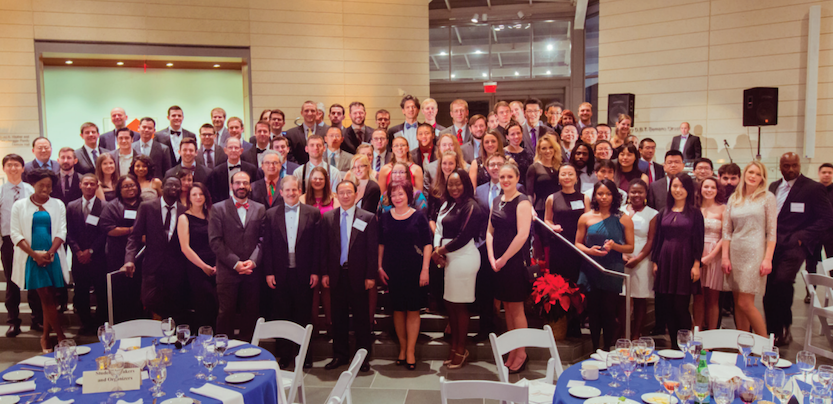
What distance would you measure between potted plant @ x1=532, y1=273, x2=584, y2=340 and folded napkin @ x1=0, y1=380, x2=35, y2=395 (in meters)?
3.69

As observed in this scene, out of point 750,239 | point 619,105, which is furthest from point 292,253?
point 619,105

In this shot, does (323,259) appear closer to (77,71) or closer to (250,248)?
(250,248)

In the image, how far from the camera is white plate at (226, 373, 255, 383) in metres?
2.81

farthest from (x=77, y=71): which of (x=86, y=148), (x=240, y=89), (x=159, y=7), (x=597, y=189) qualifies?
(x=597, y=189)

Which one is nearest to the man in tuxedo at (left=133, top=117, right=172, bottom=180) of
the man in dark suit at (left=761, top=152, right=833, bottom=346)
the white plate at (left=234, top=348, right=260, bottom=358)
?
the white plate at (left=234, top=348, right=260, bottom=358)

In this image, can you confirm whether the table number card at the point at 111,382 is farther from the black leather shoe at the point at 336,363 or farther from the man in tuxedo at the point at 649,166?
the man in tuxedo at the point at 649,166

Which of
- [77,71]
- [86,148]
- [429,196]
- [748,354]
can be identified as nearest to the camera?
[748,354]

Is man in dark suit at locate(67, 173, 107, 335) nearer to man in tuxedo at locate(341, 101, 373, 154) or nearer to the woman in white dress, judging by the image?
man in tuxedo at locate(341, 101, 373, 154)

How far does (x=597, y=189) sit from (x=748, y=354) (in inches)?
80.7

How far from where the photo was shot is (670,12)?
34.4ft

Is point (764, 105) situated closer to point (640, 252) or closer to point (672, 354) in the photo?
point (640, 252)

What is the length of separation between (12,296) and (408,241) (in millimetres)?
4113

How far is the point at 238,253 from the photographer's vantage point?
4582 millimetres

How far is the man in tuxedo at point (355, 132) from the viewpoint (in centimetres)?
719
